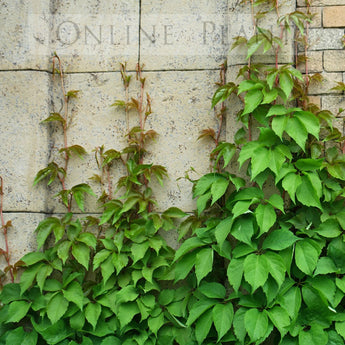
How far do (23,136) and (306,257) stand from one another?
4.82ft

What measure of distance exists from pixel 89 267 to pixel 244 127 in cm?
102

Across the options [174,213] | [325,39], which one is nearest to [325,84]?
[325,39]

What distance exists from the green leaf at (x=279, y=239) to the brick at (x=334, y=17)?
1088 mm

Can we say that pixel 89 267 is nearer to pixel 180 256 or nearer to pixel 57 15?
pixel 180 256

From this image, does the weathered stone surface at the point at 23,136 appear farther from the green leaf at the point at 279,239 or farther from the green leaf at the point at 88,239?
the green leaf at the point at 279,239

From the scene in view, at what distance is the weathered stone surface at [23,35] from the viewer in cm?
252

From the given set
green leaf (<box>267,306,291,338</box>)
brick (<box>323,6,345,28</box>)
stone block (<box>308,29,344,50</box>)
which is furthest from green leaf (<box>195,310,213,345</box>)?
brick (<box>323,6,345,28</box>)

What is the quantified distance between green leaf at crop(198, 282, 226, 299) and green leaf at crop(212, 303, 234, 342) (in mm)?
57

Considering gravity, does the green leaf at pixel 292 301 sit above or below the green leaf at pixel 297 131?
below

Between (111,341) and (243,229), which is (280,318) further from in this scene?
(111,341)

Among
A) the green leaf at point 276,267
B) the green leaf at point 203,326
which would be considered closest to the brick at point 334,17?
the green leaf at point 276,267

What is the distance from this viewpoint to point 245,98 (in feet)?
7.16

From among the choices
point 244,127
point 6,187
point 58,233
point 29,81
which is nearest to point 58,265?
point 58,233

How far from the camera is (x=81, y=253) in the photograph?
231 cm
